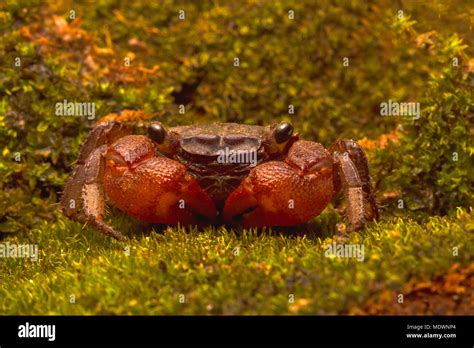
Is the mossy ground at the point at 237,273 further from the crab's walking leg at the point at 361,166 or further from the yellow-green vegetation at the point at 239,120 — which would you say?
the crab's walking leg at the point at 361,166

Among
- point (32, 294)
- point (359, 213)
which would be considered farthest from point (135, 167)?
point (359, 213)

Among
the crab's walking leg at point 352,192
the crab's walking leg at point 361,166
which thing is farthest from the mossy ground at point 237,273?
the crab's walking leg at point 361,166

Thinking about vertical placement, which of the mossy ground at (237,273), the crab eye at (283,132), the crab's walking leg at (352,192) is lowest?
the mossy ground at (237,273)

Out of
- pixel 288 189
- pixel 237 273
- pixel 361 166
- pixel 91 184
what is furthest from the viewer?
pixel 361 166

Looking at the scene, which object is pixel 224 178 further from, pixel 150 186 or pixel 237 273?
pixel 237 273

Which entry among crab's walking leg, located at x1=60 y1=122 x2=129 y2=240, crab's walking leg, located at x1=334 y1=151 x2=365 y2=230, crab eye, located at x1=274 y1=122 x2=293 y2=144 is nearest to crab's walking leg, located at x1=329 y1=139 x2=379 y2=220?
crab's walking leg, located at x1=334 y1=151 x2=365 y2=230

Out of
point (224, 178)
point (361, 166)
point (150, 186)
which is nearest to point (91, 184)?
point (150, 186)

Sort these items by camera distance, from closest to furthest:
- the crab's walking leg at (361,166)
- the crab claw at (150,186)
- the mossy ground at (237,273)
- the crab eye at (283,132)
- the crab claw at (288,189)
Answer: the mossy ground at (237,273) → the crab claw at (288,189) → the crab claw at (150,186) → the crab eye at (283,132) → the crab's walking leg at (361,166)

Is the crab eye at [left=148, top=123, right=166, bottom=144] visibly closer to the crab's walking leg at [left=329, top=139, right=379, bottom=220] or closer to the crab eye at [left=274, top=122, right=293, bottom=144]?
the crab eye at [left=274, top=122, right=293, bottom=144]
